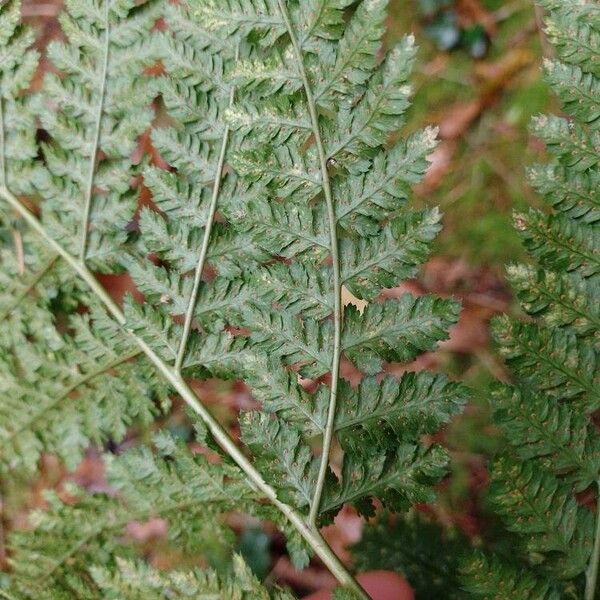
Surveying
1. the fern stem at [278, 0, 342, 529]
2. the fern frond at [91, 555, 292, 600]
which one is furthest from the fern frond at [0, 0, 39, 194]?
the fern frond at [91, 555, 292, 600]

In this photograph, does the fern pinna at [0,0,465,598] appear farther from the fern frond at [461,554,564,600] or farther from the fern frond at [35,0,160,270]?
the fern frond at [461,554,564,600]

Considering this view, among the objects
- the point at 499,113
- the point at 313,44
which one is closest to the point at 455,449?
the point at 499,113

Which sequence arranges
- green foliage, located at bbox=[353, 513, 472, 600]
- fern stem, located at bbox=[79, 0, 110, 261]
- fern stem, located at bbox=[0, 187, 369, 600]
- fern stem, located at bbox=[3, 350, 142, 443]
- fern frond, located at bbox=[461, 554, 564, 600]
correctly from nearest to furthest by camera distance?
1. fern frond, located at bbox=[461, 554, 564, 600]
2. fern stem, located at bbox=[0, 187, 369, 600]
3. fern stem, located at bbox=[79, 0, 110, 261]
4. fern stem, located at bbox=[3, 350, 142, 443]
5. green foliage, located at bbox=[353, 513, 472, 600]

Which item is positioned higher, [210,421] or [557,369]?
[210,421]

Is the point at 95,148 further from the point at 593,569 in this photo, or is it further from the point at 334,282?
the point at 593,569

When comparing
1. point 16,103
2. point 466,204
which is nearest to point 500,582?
point 16,103

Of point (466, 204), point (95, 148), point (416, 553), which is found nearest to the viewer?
point (95, 148)

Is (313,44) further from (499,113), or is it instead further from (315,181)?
(499,113)

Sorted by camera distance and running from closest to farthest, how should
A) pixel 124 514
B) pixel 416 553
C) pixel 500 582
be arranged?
pixel 500 582 → pixel 124 514 → pixel 416 553
